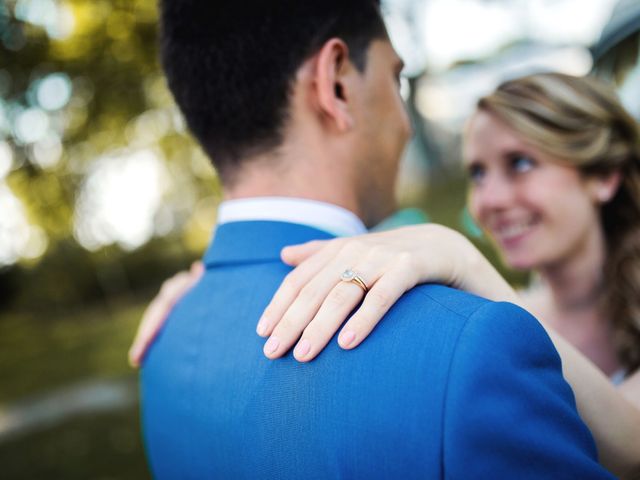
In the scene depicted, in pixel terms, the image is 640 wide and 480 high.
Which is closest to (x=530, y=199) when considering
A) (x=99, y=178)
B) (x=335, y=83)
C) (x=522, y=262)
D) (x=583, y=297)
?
(x=522, y=262)

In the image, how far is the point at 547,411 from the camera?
3.64 feet

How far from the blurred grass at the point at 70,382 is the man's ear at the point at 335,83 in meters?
5.98

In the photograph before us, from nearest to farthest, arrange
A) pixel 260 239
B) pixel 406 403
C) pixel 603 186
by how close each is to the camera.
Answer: pixel 406 403, pixel 260 239, pixel 603 186

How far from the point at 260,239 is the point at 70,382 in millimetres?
11298

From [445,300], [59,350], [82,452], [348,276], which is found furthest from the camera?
[59,350]

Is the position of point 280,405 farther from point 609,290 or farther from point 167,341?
point 609,290

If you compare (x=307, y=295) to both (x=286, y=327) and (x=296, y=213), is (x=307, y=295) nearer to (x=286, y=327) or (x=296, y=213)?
(x=286, y=327)

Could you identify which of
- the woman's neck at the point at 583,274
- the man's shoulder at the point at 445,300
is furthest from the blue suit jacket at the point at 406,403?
the woman's neck at the point at 583,274

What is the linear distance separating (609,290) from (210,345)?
2.50 m

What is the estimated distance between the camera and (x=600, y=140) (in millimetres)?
3045

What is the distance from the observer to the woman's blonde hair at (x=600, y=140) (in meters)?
2.97

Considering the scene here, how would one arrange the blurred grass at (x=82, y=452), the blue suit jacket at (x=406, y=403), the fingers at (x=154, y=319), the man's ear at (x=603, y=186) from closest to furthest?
the blue suit jacket at (x=406, y=403) < the fingers at (x=154, y=319) < the man's ear at (x=603, y=186) < the blurred grass at (x=82, y=452)

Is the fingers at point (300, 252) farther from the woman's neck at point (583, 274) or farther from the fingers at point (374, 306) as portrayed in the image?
the woman's neck at point (583, 274)

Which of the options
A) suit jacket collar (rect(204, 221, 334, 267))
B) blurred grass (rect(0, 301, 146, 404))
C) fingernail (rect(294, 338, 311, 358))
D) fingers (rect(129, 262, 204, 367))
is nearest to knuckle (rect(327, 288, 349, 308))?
fingernail (rect(294, 338, 311, 358))
